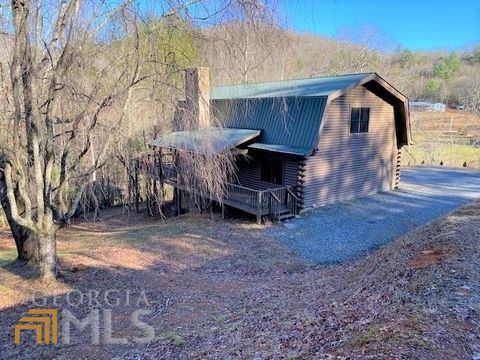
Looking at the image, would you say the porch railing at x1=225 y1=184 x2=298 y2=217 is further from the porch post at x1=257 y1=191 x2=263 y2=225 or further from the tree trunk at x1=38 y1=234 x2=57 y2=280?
the tree trunk at x1=38 y1=234 x2=57 y2=280

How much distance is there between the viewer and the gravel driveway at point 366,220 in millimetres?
12109

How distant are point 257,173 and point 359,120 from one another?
515cm

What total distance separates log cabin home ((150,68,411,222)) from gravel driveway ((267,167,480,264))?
2.79ft

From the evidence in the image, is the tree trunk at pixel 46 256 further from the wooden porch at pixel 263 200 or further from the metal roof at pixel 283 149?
the metal roof at pixel 283 149

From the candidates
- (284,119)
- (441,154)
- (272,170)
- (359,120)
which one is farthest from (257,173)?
(441,154)

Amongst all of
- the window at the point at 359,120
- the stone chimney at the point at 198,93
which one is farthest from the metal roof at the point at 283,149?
the stone chimney at the point at 198,93

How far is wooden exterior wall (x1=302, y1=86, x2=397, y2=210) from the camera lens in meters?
15.7

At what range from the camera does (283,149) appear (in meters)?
15.4

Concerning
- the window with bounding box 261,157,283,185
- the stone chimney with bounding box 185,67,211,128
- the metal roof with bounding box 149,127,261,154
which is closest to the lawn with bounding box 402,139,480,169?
the window with bounding box 261,157,283,185

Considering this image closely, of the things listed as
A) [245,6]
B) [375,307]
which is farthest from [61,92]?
[375,307]

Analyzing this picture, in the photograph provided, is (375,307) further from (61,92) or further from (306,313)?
(61,92)

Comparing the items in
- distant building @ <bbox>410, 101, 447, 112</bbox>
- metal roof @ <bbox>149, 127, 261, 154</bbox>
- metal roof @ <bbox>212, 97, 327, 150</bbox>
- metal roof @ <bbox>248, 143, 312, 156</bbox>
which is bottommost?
metal roof @ <bbox>248, 143, 312, 156</bbox>

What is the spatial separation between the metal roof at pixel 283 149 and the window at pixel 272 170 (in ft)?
2.59

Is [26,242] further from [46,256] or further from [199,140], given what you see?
[199,140]
